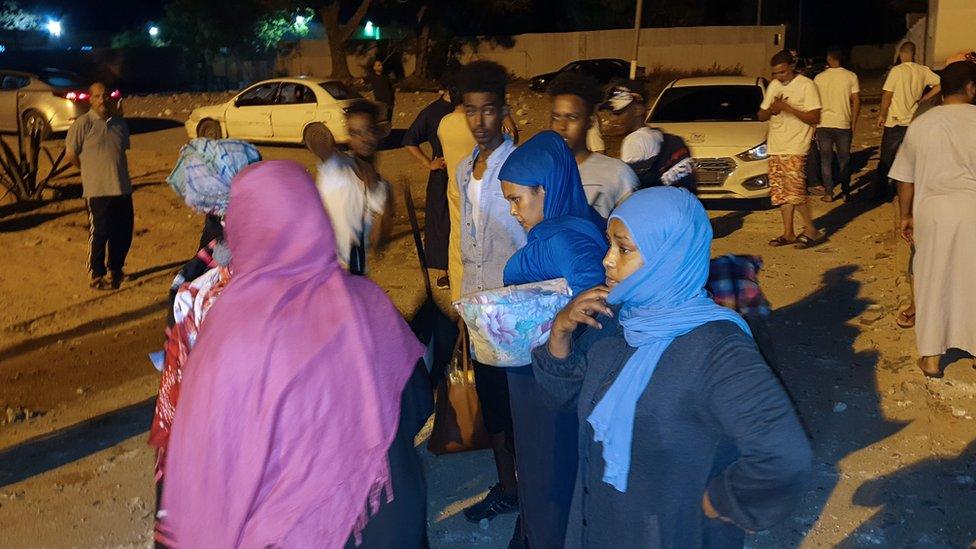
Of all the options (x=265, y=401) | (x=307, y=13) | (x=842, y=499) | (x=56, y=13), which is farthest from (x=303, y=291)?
(x=56, y=13)

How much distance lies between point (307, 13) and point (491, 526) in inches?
1761

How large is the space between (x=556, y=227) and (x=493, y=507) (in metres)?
1.83

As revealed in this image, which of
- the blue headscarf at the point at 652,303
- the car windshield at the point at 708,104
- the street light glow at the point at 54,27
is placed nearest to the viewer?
the blue headscarf at the point at 652,303

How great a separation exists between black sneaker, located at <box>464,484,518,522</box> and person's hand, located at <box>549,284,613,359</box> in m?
2.03

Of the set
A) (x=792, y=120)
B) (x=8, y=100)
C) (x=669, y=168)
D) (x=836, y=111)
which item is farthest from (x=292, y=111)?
(x=669, y=168)

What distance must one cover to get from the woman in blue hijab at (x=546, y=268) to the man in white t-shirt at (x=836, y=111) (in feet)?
28.3

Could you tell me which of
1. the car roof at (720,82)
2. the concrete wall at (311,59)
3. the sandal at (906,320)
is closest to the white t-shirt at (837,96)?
the car roof at (720,82)

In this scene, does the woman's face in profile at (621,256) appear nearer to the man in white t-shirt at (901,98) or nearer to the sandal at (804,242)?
the sandal at (804,242)

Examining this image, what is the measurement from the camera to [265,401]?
2402 mm

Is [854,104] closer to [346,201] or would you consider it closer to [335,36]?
[346,201]

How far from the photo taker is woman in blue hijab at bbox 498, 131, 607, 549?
130 inches

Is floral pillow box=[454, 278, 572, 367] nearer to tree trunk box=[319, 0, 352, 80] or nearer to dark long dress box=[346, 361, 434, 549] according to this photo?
dark long dress box=[346, 361, 434, 549]

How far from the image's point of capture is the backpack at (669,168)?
→ 5.85m

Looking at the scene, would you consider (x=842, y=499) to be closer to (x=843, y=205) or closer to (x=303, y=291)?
(x=303, y=291)
